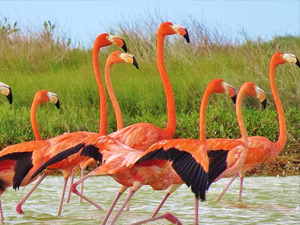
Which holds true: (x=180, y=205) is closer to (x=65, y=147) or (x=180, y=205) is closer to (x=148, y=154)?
(x=65, y=147)

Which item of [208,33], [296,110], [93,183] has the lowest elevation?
[93,183]

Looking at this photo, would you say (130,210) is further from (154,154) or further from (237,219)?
(154,154)

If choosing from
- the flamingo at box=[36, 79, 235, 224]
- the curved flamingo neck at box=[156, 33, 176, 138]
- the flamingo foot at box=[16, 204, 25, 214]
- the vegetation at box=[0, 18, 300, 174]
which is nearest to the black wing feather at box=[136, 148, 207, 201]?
the flamingo at box=[36, 79, 235, 224]

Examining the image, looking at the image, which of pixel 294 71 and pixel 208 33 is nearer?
pixel 294 71

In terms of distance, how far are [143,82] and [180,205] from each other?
17.8 feet

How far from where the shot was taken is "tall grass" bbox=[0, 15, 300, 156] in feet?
28.4

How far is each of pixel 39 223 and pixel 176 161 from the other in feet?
5.37

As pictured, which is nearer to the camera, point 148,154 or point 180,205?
point 148,154

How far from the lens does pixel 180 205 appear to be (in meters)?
5.68

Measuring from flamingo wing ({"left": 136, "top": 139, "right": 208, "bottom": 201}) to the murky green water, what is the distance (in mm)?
1280

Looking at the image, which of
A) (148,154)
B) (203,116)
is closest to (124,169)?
(148,154)

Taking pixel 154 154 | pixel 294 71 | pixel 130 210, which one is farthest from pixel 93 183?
pixel 294 71

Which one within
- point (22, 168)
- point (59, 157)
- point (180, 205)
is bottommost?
point (180, 205)

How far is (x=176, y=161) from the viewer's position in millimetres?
3770
